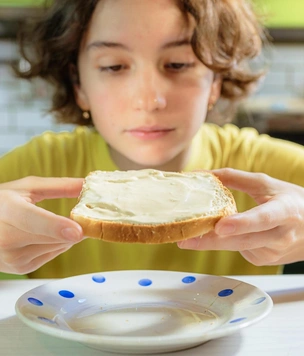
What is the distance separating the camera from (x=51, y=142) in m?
1.65

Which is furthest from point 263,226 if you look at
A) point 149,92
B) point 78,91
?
point 78,91

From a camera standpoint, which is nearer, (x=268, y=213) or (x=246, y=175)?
(x=268, y=213)

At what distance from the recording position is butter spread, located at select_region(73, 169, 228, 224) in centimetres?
86

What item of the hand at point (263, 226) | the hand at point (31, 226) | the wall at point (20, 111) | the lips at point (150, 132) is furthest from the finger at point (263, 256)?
the wall at point (20, 111)

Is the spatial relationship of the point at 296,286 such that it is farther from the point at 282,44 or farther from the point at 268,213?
the point at 282,44

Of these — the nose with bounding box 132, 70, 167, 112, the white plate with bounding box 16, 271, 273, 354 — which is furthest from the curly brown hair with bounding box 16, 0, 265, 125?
the white plate with bounding box 16, 271, 273, 354

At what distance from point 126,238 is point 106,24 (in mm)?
715

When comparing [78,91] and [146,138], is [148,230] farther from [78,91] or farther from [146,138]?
[78,91]

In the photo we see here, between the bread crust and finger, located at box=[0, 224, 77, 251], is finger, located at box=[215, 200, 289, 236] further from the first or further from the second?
finger, located at box=[0, 224, 77, 251]

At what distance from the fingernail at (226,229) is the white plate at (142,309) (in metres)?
0.11

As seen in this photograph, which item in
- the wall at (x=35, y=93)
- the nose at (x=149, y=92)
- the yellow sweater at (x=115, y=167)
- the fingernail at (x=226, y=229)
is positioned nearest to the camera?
the fingernail at (x=226, y=229)

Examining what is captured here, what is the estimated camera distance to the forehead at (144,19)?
4.25ft

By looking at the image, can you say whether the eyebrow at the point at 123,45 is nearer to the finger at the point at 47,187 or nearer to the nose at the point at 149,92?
the nose at the point at 149,92

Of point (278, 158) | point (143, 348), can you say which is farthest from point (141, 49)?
point (143, 348)
